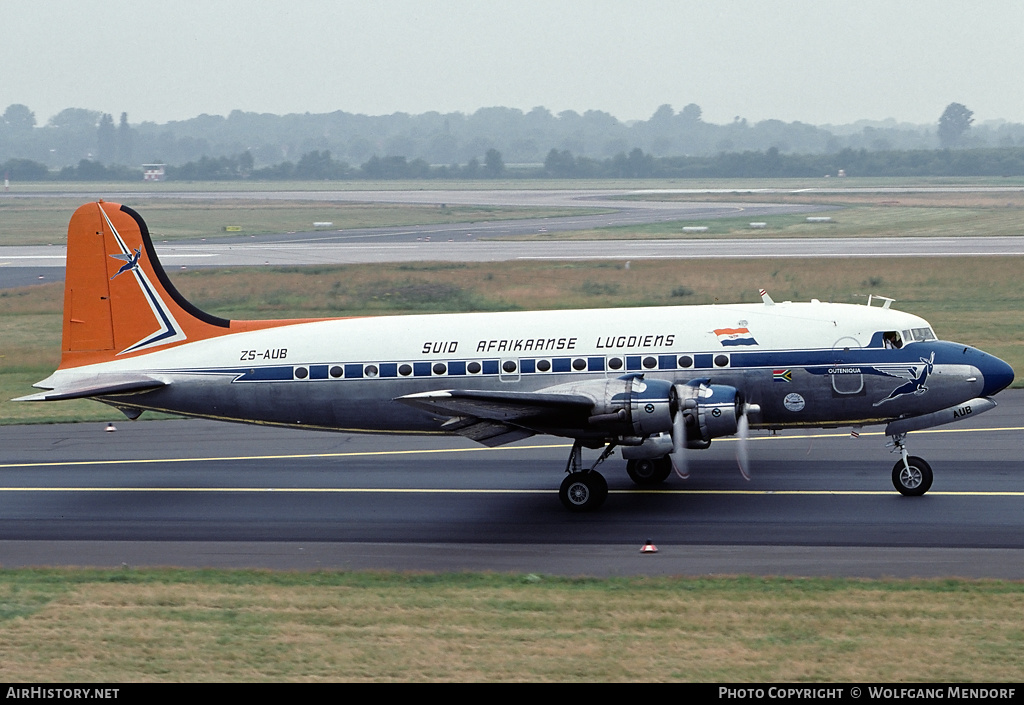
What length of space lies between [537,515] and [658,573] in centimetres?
435

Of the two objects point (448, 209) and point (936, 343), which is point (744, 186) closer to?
point (448, 209)

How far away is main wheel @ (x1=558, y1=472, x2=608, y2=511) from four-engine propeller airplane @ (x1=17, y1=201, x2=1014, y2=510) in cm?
4

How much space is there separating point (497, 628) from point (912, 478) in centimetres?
1078

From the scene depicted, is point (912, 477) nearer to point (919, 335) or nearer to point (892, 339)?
point (892, 339)

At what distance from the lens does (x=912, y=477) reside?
73.5 ft

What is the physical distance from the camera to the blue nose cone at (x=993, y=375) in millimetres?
22094

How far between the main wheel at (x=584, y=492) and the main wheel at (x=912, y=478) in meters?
5.97

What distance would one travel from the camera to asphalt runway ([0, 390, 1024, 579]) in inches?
760

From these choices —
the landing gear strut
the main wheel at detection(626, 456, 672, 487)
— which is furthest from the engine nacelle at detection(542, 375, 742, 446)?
the main wheel at detection(626, 456, 672, 487)

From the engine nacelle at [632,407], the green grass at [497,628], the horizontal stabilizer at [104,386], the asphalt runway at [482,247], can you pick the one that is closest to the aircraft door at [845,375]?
the engine nacelle at [632,407]

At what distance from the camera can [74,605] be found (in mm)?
17125

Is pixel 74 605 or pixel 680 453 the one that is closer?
pixel 74 605

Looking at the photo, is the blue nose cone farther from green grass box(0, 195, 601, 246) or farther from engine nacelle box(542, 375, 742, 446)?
green grass box(0, 195, 601, 246)
